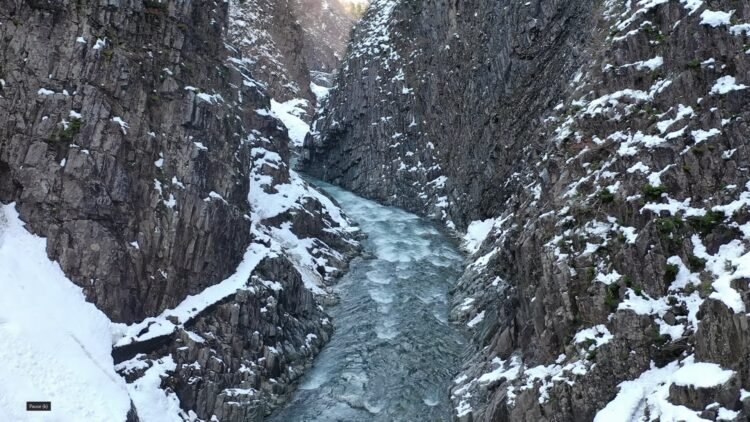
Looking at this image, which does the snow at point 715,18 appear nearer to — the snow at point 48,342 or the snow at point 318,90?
the snow at point 48,342

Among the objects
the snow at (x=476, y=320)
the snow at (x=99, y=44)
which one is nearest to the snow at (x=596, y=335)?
the snow at (x=476, y=320)

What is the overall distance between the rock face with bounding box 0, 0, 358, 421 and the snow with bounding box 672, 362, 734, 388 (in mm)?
18972

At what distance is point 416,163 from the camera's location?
Result: 5962 cm

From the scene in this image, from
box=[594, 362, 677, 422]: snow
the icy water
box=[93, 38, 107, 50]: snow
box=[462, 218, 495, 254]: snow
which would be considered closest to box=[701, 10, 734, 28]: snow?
box=[594, 362, 677, 422]: snow

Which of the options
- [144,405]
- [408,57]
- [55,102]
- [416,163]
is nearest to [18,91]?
[55,102]

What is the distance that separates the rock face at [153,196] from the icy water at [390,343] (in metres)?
1.79

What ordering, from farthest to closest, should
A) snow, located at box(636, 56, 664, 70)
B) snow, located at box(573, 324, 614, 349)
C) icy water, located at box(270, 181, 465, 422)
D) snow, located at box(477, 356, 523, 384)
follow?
icy water, located at box(270, 181, 465, 422) < snow, located at box(636, 56, 664, 70) < snow, located at box(477, 356, 523, 384) < snow, located at box(573, 324, 614, 349)

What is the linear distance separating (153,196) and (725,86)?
84.9 ft

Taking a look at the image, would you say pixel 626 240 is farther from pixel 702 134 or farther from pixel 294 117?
pixel 294 117

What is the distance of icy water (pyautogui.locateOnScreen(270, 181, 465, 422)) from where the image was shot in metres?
28.0

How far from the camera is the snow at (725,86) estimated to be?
68.5 feet

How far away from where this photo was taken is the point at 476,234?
1891 inches

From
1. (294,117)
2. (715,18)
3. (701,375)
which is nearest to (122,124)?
(715,18)

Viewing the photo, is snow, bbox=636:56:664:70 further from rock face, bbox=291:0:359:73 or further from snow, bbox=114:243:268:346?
rock face, bbox=291:0:359:73
